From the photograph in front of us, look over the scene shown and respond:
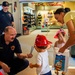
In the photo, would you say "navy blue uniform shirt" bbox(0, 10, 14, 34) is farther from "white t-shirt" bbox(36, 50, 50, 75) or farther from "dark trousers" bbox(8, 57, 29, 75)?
"white t-shirt" bbox(36, 50, 50, 75)

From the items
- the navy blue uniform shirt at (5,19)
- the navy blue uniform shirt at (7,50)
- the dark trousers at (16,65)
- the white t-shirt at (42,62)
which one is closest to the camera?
the white t-shirt at (42,62)

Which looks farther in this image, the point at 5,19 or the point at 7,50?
the point at 5,19

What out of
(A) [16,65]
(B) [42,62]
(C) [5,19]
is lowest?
(A) [16,65]

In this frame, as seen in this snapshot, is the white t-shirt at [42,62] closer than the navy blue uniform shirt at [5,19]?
Yes

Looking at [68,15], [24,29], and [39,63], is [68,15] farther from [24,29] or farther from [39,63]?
[24,29]

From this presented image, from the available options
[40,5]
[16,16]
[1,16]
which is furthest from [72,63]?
[40,5]

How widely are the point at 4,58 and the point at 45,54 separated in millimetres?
946

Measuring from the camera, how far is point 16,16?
38.1 feet

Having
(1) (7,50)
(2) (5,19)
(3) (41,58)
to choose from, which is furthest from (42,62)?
(2) (5,19)

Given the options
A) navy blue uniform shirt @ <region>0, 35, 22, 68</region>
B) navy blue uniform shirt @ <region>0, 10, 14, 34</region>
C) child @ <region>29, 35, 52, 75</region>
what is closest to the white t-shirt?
child @ <region>29, 35, 52, 75</region>

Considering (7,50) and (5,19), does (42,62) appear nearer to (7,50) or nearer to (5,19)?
(7,50)

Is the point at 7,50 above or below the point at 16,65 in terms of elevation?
above

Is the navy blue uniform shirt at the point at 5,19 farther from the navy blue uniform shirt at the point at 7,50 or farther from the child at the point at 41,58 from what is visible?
the child at the point at 41,58

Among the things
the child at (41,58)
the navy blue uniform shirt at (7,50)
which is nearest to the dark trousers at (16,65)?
the navy blue uniform shirt at (7,50)
